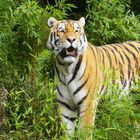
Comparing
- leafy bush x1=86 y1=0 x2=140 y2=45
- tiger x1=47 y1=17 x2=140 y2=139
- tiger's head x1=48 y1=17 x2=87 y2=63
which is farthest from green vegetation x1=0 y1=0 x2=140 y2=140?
tiger's head x1=48 y1=17 x2=87 y2=63

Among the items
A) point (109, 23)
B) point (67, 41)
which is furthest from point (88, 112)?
point (109, 23)

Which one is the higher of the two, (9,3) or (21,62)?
(9,3)

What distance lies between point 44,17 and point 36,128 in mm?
2052

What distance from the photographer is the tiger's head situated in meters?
5.89

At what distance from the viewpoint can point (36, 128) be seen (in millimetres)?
5496

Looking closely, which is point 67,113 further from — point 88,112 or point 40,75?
point 40,75

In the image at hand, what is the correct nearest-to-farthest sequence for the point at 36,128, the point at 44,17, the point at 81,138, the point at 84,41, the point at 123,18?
the point at 81,138
the point at 36,128
the point at 84,41
the point at 44,17
the point at 123,18

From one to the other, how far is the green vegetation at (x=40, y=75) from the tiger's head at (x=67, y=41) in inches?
12.0

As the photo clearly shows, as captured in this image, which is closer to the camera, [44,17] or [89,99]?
[89,99]

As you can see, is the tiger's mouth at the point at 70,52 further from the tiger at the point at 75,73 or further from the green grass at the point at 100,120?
the green grass at the point at 100,120

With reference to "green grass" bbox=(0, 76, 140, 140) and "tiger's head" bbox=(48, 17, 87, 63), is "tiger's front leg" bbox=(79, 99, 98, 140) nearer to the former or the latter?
"green grass" bbox=(0, 76, 140, 140)

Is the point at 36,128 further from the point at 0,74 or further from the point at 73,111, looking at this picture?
the point at 0,74

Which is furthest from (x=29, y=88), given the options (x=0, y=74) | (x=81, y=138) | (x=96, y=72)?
(x=81, y=138)

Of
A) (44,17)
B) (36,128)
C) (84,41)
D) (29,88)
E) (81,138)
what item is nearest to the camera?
(81,138)
